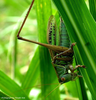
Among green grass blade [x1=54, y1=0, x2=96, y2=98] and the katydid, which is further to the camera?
the katydid

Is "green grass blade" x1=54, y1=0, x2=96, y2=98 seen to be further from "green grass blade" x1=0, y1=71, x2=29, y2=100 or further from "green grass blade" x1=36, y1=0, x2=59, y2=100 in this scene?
"green grass blade" x1=0, y1=71, x2=29, y2=100

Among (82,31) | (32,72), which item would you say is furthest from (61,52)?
(82,31)

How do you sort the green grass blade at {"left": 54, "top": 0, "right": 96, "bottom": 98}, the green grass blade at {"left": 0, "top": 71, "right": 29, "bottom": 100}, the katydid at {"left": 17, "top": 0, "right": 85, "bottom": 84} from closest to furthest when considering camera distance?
the green grass blade at {"left": 54, "top": 0, "right": 96, "bottom": 98}, the green grass blade at {"left": 0, "top": 71, "right": 29, "bottom": 100}, the katydid at {"left": 17, "top": 0, "right": 85, "bottom": 84}

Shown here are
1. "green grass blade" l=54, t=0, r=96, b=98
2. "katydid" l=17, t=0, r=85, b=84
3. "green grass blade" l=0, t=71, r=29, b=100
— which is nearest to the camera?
"green grass blade" l=54, t=0, r=96, b=98

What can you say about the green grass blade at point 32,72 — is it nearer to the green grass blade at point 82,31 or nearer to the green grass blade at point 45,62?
the green grass blade at point 45,62

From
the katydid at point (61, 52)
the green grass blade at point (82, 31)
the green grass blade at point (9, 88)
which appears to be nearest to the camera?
the green grass blade at point (82, 31)

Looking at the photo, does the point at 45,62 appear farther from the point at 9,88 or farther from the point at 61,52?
the point at 9,88

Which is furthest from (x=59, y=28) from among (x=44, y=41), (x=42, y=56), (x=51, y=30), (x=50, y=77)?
(x=50, y=77)

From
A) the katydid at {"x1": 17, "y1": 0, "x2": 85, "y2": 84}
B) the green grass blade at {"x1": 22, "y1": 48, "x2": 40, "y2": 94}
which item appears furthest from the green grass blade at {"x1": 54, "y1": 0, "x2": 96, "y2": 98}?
the green grass blade at {"x1": 22, "y1": 48, "x2": 40, "y2": 94}

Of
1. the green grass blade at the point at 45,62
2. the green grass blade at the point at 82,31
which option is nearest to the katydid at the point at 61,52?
the green grass blade at the point at 45,62

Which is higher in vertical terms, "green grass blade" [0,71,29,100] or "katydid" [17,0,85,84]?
"katydid" [17,0,85,84]

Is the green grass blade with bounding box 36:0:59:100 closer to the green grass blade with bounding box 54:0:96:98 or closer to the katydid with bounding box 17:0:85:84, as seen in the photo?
the katydid with bounding box 17:0:85:84
